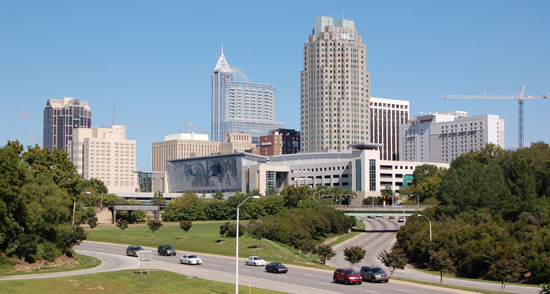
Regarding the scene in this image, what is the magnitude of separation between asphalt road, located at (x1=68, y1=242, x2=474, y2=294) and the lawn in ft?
21.8

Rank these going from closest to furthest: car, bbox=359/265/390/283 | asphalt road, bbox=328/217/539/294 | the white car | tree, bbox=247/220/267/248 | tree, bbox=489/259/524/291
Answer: car, bbox=359/265/390/283, asphalt road, bbox=328/217/539/294, tree, bbox=489/259/524/291, the white car, tree, bbox=247/220/267/248

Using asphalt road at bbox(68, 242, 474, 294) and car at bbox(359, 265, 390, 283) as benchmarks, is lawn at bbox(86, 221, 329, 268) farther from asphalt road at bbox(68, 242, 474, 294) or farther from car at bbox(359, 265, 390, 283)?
car at bbox(359, 265, 390, 283)

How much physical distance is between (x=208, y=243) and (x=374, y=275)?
47.0m

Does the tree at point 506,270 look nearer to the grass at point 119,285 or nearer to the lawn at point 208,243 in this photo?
the lawn at point 208,243

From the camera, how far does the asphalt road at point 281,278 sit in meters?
63.0

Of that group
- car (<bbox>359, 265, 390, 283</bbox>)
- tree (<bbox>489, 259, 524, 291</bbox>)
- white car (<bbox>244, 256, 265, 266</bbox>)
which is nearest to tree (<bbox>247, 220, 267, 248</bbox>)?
white car (<bbox>244, 256, 265, 266</bbox>)

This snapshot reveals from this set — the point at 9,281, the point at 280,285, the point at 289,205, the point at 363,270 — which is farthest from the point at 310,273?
the point at 289,205

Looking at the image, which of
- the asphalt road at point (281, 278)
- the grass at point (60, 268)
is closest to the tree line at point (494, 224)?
the asphalt road at point (281, 278)

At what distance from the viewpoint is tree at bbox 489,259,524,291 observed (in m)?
77.1

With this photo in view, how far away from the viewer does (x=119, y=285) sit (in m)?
64.2

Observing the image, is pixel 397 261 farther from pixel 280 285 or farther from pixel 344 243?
pixel 344 243

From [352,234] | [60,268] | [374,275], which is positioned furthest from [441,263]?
[352,234]

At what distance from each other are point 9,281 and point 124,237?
65.6 m

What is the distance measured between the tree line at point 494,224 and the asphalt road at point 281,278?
16232 mm
